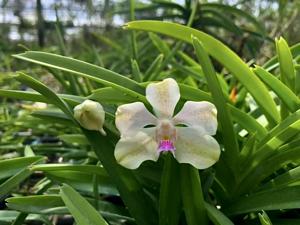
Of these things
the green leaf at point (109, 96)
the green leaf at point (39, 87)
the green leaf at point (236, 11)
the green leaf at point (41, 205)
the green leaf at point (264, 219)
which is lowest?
the green leaf at point (41, 205)

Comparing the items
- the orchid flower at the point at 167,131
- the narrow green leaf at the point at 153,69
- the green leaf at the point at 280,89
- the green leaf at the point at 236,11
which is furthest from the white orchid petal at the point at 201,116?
the green leaf at the point at 236,11

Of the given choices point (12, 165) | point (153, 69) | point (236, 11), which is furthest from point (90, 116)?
point (236, 11)

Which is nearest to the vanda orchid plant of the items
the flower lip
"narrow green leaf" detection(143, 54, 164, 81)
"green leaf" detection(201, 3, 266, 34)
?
the flower lip

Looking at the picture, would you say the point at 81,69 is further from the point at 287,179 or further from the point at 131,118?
the point at 287,179

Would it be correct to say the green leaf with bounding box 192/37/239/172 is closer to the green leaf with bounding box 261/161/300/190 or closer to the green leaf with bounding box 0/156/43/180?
the green leaf with bounding box 261/161/300/190

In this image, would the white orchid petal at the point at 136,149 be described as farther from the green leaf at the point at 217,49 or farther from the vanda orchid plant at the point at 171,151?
the green leaf at the point at 217,49

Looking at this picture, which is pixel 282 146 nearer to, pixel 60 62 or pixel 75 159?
pixel 60 62
